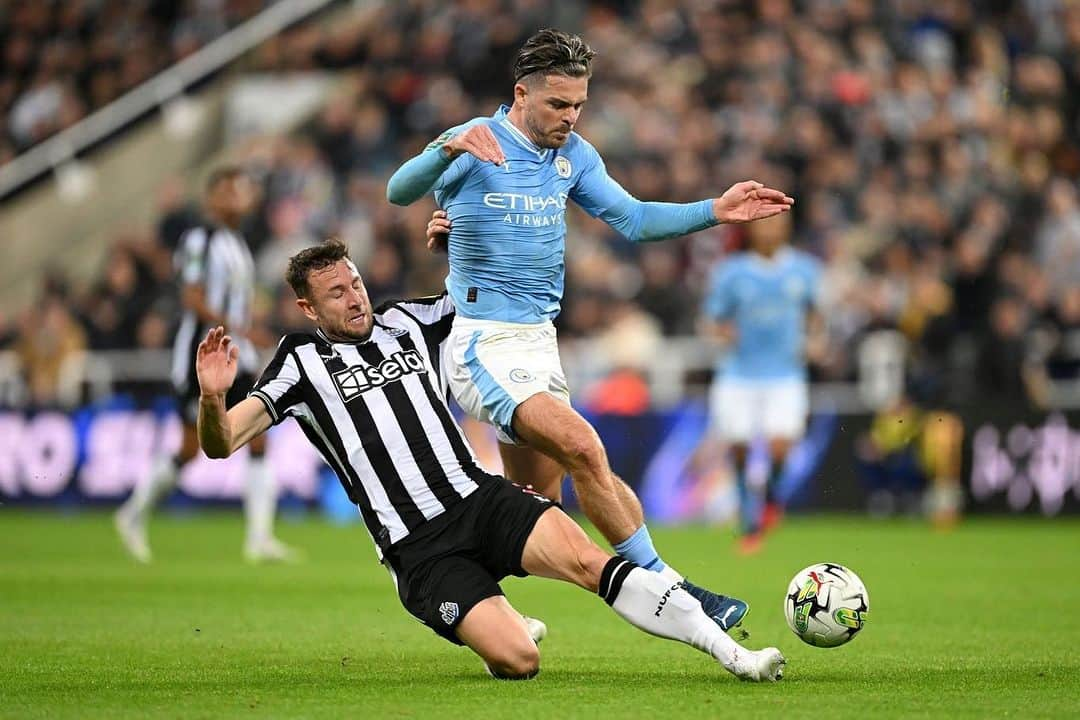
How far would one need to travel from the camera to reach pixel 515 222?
24.9 ft

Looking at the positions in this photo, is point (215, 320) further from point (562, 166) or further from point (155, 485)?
point (562, 166)

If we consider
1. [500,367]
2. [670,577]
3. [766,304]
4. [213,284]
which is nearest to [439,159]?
[500,367]

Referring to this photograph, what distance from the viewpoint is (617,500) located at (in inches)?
276

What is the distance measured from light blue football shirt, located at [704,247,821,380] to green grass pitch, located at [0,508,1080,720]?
1.49 metres

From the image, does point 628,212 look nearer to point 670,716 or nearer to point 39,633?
point 670,716

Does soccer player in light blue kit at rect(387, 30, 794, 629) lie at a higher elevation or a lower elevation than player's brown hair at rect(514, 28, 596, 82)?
lower

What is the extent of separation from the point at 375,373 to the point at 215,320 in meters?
5.56

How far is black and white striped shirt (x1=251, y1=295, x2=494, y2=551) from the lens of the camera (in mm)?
A: 6895

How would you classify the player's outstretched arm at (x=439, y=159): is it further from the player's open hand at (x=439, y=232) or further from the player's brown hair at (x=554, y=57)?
the player's brown hair at (x=554, y=57)

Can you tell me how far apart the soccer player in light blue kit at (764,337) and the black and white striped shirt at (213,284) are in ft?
Answer: 12.3

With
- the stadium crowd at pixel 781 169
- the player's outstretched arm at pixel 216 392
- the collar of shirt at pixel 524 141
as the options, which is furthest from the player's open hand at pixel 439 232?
the stadium crowd at pixel 781 169

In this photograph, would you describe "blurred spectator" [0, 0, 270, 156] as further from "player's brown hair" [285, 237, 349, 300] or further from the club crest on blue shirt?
"player's brown hair" [285, 237, 349, 300]

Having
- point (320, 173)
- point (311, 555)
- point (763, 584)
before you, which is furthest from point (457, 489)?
point (320, 173)

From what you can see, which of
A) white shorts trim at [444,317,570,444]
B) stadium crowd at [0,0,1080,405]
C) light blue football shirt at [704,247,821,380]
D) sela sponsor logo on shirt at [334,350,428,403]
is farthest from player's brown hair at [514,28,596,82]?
stadium crowd at [0,0,1080,405]
